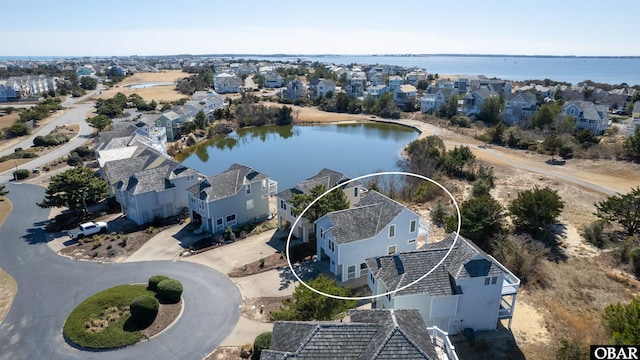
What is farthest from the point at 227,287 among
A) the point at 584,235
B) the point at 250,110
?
the point at 250,110

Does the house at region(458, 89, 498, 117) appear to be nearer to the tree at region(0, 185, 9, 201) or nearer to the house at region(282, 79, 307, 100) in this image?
the house at region(282, 79, 307, 100)

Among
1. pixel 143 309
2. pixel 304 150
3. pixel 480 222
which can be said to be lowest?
pixel 304 150

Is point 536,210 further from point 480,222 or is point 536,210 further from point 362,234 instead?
point 362,234

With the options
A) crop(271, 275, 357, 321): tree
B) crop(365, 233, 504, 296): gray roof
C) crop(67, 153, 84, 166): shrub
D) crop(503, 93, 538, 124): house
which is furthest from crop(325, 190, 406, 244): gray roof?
crop(503, 93, 538, 124): house

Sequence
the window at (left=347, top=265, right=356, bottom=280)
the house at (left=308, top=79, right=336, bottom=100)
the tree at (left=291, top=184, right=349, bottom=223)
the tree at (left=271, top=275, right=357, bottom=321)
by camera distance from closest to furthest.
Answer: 1. the tree at (left=271, top=275, right=357, bottom=321)
2. the window at (left=347, top=265, right=356, bottom=280)
3. the tree at (left=291, top=184, right=349, bottom=223)
4. the house at (left=308, top=79, right=336, bottom=100)

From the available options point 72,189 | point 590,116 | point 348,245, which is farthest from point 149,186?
point 590,116

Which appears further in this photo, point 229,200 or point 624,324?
point 229,200

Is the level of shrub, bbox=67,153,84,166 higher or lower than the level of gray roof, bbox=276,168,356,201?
lower

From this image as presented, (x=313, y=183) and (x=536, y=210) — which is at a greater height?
(x=313, y=183)
